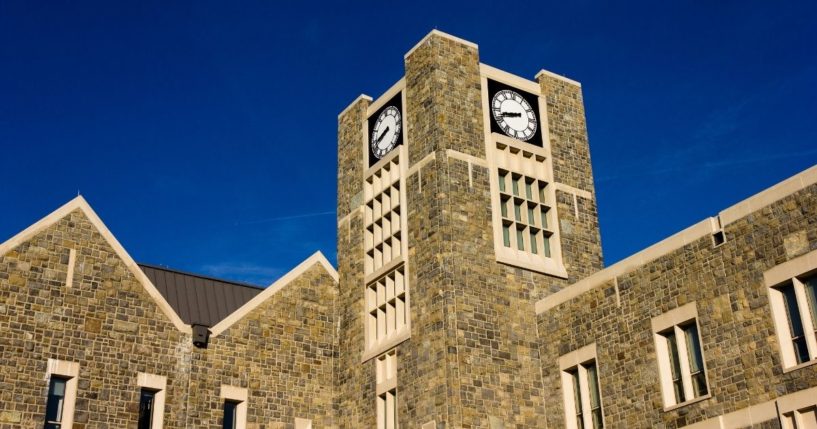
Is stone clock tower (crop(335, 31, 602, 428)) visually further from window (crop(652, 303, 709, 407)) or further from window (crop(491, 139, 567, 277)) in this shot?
window (crop(652, 303, 709, 407))

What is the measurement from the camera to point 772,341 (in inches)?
917

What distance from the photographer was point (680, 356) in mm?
25641

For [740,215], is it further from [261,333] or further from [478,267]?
[261,333]

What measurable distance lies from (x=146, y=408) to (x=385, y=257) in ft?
29.1

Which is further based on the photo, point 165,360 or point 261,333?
point 261,333

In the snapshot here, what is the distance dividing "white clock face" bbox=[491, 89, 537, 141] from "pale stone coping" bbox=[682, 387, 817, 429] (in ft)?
42.0

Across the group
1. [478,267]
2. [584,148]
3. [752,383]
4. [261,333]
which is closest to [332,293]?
[261,333]

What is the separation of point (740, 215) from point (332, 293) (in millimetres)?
14824

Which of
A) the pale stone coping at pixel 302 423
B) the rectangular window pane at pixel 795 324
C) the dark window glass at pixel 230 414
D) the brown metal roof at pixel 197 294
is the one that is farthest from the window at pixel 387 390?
the rectangular window pane at pixel 795 324

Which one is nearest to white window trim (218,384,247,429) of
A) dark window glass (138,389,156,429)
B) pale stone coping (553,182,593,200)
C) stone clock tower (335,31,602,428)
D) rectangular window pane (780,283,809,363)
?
dark window glass (138,389,156,429)

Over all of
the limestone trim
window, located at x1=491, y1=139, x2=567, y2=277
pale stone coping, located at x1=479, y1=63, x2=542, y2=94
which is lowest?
the limestone trim

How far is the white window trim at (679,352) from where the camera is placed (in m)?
25.2

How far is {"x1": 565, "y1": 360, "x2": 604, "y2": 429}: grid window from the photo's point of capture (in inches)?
1101

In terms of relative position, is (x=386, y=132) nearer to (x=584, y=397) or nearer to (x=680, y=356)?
(x=584, y=397)
